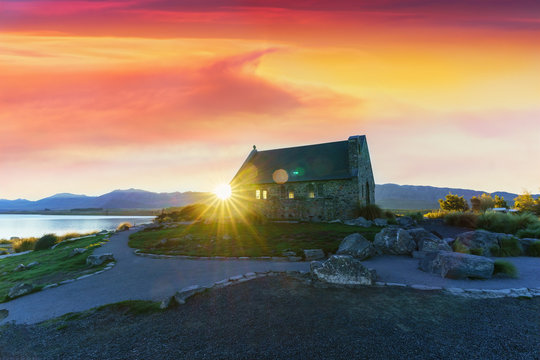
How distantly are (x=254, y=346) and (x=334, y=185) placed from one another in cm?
2658

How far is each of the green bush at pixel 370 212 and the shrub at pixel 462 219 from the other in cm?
607

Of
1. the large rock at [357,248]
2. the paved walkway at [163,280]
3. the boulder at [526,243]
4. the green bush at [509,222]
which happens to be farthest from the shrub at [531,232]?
the large rock at [357,248]

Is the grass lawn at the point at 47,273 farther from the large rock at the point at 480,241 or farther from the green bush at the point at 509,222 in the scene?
the green bush at the point at 509,222

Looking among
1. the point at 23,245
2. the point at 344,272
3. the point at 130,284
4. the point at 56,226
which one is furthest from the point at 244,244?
the point at 56,226

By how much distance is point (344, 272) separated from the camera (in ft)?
27.6

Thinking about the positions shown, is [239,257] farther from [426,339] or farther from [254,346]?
[426,339]

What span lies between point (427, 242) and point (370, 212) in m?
16.2

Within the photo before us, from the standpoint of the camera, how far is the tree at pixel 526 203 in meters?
26.3

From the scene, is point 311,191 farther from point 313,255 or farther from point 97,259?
point 97,259

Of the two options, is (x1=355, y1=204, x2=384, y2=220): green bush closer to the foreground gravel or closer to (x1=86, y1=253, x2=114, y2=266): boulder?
the foreground gravel

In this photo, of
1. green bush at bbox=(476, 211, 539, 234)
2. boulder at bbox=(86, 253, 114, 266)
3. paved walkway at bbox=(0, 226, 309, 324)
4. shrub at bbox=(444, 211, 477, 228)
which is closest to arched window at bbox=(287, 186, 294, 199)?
shrub at bbox=(444, 211, 477, 228)

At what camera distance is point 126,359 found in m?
4.77

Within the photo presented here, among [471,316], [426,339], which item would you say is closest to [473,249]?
[471,316]

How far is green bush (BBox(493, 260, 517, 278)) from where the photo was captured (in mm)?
8977
